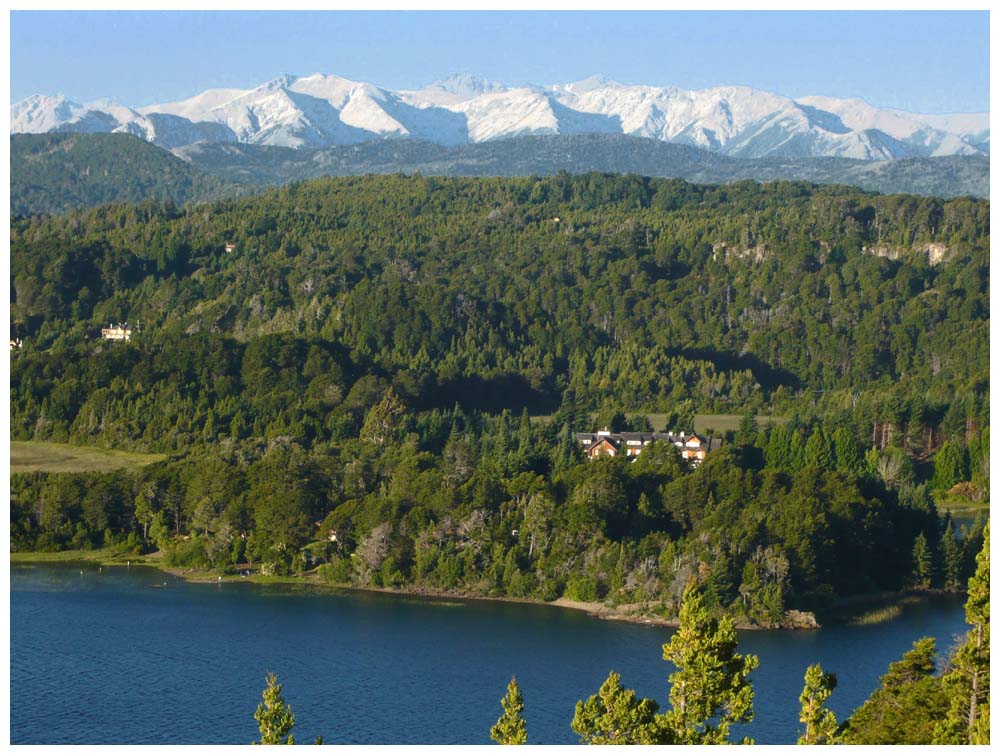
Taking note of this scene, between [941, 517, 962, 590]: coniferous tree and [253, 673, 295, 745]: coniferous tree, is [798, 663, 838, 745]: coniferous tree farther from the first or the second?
[941, 517, 962, 590]: coniferous tree

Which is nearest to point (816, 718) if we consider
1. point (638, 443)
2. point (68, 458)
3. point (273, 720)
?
point (273, 720)

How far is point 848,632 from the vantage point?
4744 centimetres

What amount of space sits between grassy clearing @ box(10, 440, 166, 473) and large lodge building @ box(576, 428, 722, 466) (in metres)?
17.4

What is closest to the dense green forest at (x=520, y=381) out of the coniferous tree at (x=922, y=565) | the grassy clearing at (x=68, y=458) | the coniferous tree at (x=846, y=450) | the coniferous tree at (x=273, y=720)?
the coniferous tree at (x=922, y=565)

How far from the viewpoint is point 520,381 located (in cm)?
9794

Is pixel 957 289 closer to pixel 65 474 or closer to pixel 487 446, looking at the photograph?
pixel 487 446

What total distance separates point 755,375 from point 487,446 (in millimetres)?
38834

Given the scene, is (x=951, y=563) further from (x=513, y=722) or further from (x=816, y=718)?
(x=513, y=722)

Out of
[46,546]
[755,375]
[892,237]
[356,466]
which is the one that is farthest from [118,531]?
[892,237]

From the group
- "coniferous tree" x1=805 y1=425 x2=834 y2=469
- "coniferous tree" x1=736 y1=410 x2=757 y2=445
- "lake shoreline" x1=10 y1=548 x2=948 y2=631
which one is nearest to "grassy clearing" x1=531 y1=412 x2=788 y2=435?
"coniferous tree" x1=736 y1=410 x2=757 y2=445

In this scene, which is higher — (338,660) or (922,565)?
(922,565)

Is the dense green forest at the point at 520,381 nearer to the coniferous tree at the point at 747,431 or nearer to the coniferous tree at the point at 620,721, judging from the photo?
the coniferous tree at the point at 747,431

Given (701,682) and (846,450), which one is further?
(846,450)

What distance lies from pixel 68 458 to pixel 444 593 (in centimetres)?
2566
